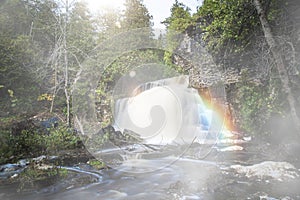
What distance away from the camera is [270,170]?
518 cm

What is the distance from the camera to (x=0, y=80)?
11.3m

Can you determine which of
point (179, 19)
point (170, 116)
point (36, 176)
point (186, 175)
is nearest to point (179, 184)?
point (186, 175)

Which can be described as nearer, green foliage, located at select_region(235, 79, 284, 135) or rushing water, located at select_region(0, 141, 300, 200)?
rushing water, located at select_region(0, 141, 300, 200)

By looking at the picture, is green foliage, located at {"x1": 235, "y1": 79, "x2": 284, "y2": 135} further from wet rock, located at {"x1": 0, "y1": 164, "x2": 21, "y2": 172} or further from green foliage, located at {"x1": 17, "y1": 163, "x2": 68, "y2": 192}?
wet rock, located at {"x1": 0, "y1": 164, "x2": 21, "y2": 172}

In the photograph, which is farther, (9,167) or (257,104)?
(257,104)

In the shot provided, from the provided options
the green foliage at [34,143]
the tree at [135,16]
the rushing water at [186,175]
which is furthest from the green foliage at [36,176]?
the tree at [135,16]

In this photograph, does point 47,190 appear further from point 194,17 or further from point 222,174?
point 194,17

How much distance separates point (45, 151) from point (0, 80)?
5967 millimetres

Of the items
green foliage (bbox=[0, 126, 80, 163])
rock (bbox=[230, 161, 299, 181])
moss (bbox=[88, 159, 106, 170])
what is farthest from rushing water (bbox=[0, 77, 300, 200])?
green foliage (bbox=[0, 126, 80, 163])

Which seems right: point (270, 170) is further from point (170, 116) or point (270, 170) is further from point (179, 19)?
point (179, 19)

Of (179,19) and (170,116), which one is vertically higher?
(179,19)

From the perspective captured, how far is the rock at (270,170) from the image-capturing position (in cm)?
483

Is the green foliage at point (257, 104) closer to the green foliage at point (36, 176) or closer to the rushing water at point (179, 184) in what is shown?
the rushing water at point (179, 184)

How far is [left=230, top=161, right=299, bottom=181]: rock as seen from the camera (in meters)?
4.83
